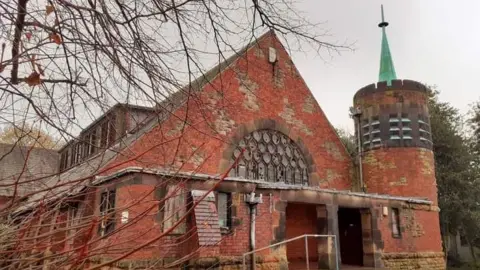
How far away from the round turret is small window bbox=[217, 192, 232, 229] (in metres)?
8.62

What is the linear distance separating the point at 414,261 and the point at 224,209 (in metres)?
8.40

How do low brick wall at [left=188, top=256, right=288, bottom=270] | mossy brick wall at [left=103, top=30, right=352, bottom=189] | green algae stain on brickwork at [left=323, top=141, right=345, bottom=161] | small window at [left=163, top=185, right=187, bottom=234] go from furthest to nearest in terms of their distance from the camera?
1. green algae stain on brickwork at [left=323, top=141, right=345, bottom=161]
2. mossy brick wall at [left=103, top=30, right=352, bottom=189]
3. low brick wall at [left=188, top=256, right=288, bottom=270]
4. small window at [left=163, top=185, right=187, bottom=234]

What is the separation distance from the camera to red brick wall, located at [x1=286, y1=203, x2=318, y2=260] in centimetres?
1673

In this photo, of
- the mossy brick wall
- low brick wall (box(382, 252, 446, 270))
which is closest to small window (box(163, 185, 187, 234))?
the mossy brick wall

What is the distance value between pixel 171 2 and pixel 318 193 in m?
10.7

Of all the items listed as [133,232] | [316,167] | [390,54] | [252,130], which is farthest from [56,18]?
[390,54]

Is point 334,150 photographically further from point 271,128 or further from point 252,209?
point 252,209

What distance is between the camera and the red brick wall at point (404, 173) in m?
17.4

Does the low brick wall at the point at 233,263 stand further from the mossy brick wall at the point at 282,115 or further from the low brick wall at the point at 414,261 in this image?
the low brick wall at the point at 414,261

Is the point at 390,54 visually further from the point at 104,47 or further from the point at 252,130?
the point at 104,47

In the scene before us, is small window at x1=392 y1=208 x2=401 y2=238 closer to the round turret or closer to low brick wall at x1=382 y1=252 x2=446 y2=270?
low brick wall at x1=382 y1=252 x2=446 y2=270

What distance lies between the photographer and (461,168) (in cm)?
2623

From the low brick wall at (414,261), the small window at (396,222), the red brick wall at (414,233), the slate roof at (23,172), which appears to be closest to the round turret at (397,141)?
the red brick wall at (414,233)

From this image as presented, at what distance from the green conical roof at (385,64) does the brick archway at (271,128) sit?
5.32m
